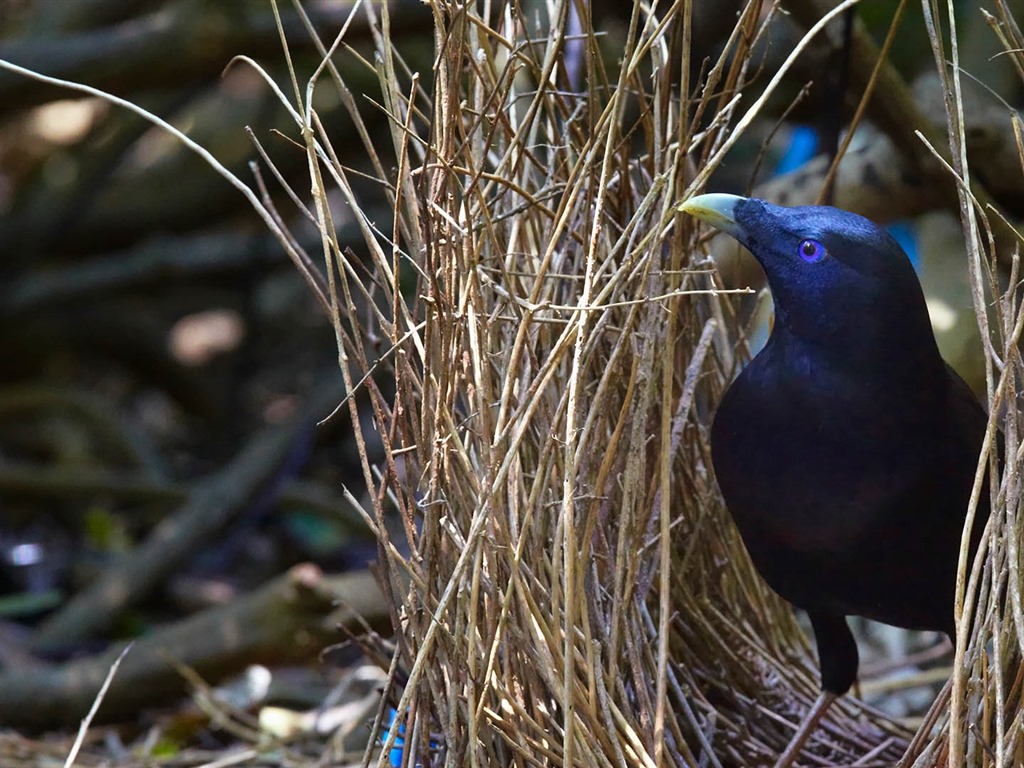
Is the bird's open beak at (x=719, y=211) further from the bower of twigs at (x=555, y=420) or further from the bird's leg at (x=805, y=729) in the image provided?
the bird's leg at (x=805, y=729)

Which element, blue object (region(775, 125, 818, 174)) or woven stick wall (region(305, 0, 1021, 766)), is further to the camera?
blue object (region(775, 125, 818, 174))

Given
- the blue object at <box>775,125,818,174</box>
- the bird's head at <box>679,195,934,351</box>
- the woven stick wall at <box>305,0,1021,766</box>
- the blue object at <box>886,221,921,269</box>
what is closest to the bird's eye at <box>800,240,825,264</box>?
the bird's head at <box>679,195,934,351</box>

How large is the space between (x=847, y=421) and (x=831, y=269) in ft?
0.57

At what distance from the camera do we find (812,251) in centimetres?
150

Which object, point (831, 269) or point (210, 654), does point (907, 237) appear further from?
point (210, 654)

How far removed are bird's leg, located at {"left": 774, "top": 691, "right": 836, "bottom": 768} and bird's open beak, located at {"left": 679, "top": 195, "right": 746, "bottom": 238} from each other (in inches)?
25.6

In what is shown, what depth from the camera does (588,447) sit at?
4.93 feet

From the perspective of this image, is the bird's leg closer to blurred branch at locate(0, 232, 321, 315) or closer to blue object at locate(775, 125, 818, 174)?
blue object at locate(775, 125, 818, 174)

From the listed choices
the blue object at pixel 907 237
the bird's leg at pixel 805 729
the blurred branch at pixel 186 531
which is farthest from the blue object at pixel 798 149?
the bird's leg at pixel 805 729

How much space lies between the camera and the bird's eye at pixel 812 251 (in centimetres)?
150

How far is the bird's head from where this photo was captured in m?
1.49

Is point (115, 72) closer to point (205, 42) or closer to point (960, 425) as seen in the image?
point (205, 42)

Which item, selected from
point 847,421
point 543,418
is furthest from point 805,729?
point 543,418

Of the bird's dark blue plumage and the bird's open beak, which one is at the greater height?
the bird's open beak
